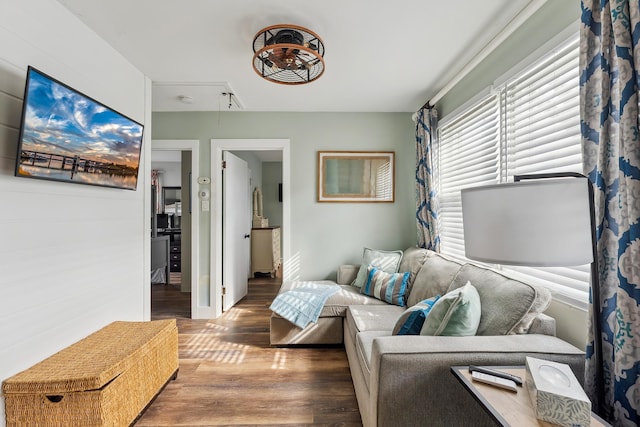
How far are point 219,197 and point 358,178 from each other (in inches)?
66.0

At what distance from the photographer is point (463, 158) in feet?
8.26

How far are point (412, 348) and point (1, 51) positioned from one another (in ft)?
7.76

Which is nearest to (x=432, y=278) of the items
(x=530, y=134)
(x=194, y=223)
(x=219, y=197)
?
(x=530, y=134)

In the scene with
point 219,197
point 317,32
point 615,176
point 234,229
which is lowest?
point 234,229

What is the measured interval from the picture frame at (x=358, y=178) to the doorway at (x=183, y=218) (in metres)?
1.53

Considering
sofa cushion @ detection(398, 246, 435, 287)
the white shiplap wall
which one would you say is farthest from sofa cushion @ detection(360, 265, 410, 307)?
Answer: the white shiplap wall

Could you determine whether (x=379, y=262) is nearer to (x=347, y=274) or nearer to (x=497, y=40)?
(x=347, y=274)

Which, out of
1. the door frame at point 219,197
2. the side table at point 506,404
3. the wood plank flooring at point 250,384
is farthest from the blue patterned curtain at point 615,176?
the door frame at point 219,197

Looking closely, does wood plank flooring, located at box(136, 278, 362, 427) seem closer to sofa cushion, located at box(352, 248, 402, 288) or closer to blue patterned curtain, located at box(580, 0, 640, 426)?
sofa cushion, located at box(352, 248, 402, 288)

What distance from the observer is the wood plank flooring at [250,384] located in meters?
1.75

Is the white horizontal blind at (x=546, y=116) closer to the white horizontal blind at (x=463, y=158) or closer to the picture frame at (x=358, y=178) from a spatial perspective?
the white horizontal blind at (x=463, y=158)

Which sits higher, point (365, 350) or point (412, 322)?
point (412, 322)

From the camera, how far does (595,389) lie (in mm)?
1035

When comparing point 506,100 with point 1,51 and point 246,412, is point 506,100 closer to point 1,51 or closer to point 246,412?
point 246,412
